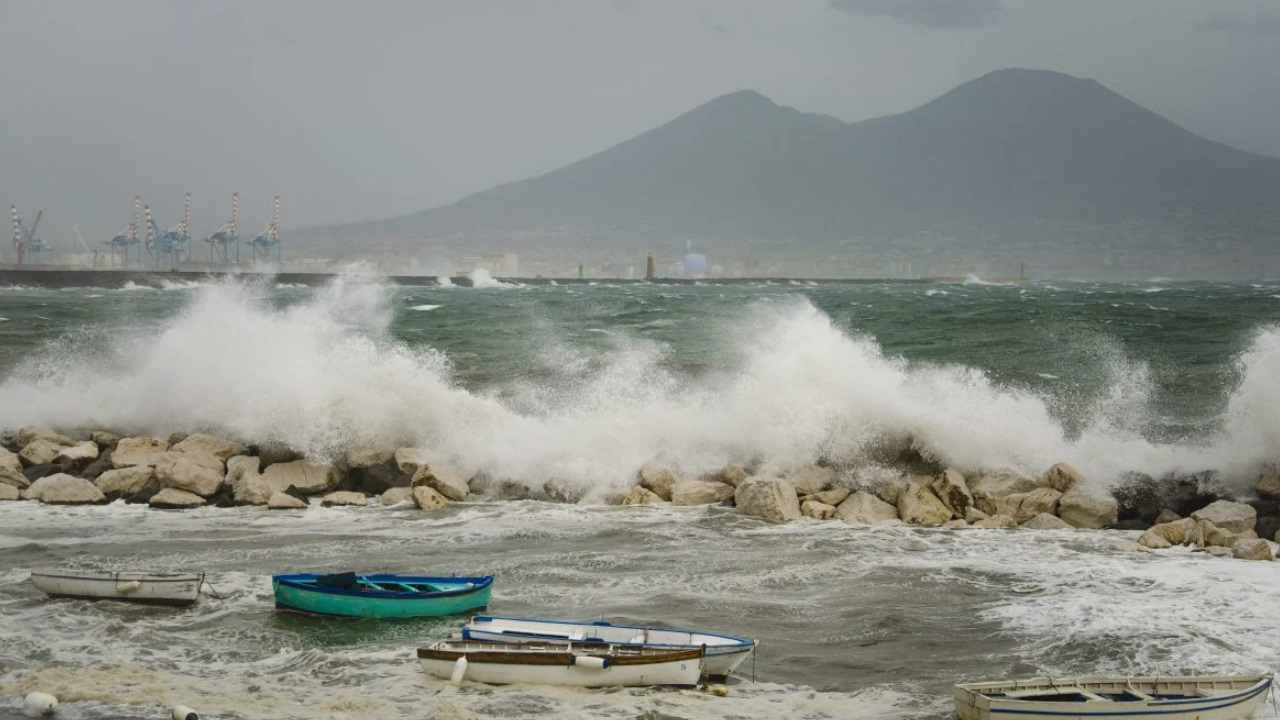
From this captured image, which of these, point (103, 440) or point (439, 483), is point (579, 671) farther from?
point (103, 440)

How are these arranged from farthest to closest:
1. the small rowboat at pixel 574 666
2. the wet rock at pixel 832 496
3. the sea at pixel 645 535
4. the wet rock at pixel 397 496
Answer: the wet rock at pixel 397 496 < the wet rock at pixel 832 496 < the sea at pixel 645 535 < the small rowboat at pixel 574 666

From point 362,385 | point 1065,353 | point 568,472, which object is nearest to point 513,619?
point 568,472

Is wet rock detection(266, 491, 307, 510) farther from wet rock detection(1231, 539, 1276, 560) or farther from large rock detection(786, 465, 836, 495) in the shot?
wet rock detection(1231, 539, 1276, 560)

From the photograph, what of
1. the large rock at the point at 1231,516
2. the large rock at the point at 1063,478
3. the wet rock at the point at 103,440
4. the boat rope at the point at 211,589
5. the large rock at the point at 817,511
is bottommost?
the boat rope at the point at 211,589

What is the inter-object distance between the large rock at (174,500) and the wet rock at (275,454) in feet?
6.07

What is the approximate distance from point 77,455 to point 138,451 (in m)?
1.04

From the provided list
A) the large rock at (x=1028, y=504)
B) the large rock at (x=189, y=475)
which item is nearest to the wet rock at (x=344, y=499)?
the large rock at (x=189, y=475)

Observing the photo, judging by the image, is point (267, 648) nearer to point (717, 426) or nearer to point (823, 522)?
point (823, 522)

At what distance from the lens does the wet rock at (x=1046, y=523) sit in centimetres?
1759

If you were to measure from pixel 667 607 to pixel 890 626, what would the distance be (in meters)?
2.45

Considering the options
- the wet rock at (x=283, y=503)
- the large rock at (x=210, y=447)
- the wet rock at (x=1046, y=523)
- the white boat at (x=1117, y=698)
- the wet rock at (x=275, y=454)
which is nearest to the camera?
the white boat at (x=1117, y=698)

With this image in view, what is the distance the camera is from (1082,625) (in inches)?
501

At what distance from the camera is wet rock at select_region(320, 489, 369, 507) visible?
1992 centimetres

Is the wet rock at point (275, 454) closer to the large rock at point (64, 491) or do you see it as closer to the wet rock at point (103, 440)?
the large rock at point (64, 491)
